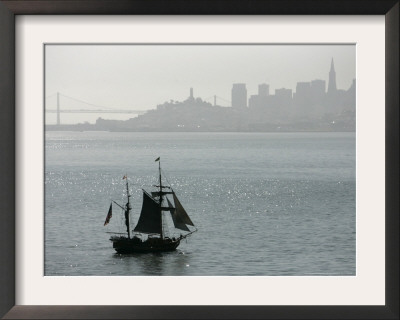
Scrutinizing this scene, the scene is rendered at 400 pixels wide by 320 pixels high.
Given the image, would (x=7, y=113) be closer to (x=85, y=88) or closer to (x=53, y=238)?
(x=85, y=88)

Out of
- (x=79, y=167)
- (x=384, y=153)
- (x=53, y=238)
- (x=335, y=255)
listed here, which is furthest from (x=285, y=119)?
(x=384, y=153)

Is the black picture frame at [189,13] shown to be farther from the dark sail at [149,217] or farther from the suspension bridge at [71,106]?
the suspension bridge at [71,106]

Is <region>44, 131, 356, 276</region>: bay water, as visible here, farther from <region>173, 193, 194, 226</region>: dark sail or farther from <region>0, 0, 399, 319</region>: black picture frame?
<region>0, 0, 399, 319</region>: black picture frame

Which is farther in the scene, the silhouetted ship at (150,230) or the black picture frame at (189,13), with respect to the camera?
the silhouetted ship at (150,230)

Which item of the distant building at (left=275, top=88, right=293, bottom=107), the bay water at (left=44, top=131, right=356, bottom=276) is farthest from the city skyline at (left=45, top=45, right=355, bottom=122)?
the bay water at (left=44, top=131, right=356, bottom=276)

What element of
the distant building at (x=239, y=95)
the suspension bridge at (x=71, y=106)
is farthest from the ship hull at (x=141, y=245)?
the distant building at (x=239, y=95)
